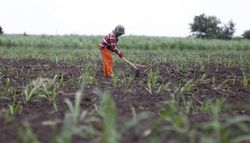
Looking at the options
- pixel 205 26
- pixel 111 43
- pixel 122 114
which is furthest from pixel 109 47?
pixel 205 26

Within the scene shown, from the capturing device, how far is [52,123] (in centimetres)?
359

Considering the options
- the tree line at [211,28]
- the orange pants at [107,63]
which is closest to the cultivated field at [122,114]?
the orange pants at [107,63]

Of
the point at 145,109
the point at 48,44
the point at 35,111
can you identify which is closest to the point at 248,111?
the point at 145,109

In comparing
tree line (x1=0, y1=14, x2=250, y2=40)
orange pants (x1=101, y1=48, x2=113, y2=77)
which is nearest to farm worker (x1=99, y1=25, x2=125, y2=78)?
orange pants (x1=101, y1=48, x2=113, y2=77)

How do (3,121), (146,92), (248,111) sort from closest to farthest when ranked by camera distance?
(3,121)
(248,111)
(146,92)

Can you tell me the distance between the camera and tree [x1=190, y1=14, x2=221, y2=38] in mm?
57594

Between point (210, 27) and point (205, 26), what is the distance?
575 mm

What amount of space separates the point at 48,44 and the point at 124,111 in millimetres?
24762

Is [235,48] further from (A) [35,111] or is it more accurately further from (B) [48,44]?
(A) [35,111]

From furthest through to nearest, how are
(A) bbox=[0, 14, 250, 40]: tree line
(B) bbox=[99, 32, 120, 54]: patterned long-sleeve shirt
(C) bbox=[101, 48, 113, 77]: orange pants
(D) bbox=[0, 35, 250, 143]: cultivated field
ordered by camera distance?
(A) bbox=[0, 14, 250, 40]: tree line < (B) bbox=[99, 32, 120, 54]: patterned long-sleeve shirt < (C) bbox=[101, 48, 113, 77]: orange pants < (D) bbox=[0, 35, 250, 143]: cultivated field

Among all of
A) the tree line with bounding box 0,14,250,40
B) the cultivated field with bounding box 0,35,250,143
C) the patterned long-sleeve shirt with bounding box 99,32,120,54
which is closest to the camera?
the cultivated field with bounding box 0,35,250,143

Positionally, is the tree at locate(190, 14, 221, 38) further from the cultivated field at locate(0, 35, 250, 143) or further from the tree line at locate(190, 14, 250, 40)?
the cultivated field at locate(0, 35, 250, 143)

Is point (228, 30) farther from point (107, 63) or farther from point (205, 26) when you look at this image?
point (107, 63)

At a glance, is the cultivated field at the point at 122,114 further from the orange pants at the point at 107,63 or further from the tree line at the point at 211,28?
the tree line at the point at 211,28
